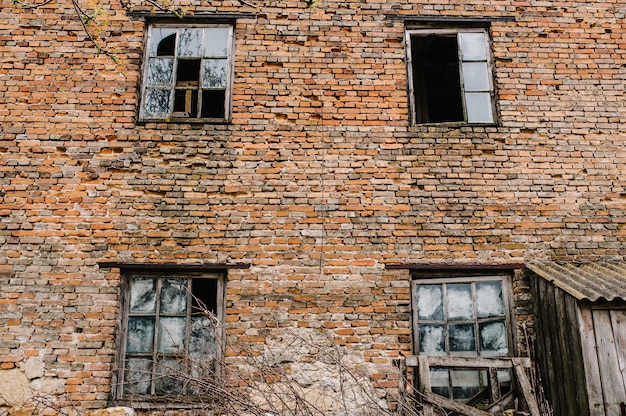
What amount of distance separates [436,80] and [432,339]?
5589mm

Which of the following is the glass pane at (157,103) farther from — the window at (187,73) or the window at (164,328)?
the window at (164,328)

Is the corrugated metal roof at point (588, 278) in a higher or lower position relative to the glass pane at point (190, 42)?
lower

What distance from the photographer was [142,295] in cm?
618

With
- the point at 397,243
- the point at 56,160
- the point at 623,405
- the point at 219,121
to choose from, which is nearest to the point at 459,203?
the point at 397,243

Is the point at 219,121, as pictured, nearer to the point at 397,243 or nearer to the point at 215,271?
the point at 215,271

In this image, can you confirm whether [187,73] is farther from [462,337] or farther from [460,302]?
[462,337]

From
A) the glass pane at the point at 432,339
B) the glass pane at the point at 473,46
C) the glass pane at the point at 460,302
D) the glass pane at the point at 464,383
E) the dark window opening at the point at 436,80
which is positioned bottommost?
the glass pane at the point at 464,383

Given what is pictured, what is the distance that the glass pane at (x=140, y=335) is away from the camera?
6.01 m

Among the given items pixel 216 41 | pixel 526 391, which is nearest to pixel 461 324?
pixel 526 391

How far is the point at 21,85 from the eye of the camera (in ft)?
21.7

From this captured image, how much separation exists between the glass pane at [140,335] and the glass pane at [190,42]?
3394 mm

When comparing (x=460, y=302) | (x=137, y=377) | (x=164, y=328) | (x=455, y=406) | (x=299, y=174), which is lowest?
(x=455, y=406)

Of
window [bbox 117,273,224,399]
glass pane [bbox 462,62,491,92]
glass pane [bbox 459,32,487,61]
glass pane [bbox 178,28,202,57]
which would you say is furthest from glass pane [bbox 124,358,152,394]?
glass pane [bbox 459,32,487,61]

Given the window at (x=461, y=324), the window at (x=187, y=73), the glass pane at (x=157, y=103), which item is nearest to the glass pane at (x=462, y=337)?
the window at (x=461, y=324)
